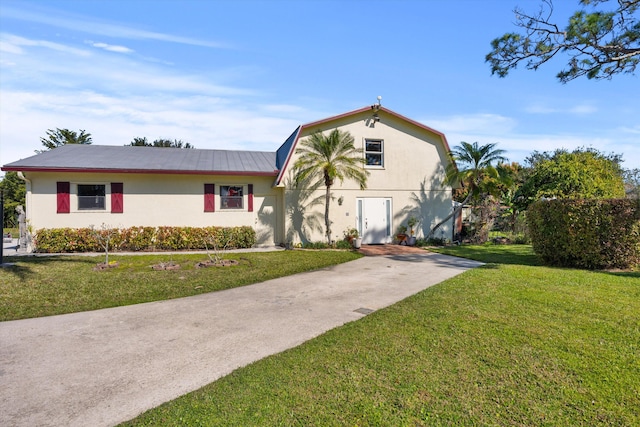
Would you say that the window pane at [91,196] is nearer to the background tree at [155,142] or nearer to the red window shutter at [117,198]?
the red window shutter at [117,198]

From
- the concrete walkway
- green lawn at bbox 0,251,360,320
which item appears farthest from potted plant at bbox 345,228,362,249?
the concrete walkway

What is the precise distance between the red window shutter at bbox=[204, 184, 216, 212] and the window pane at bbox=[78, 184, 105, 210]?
4.19 m

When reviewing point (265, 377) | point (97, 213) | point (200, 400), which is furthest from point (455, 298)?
point (97, 213)

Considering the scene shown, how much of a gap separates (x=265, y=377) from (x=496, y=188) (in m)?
15.5

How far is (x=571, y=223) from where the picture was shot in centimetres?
1011

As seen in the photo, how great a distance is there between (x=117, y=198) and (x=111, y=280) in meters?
7.77

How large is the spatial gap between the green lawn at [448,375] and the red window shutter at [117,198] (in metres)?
13.4

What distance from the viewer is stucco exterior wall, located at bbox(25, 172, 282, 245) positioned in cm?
1408

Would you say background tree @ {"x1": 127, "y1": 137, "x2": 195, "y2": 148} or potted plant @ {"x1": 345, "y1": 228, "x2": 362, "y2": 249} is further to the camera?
background tree @ {"x1": 127, "y1": 137, "x2": 195, "y2": 148}

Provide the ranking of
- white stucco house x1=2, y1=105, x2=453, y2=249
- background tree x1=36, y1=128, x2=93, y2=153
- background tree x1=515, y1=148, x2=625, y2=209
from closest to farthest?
white stucco house x1=2, y1=105, x2=453, y2=249 < background tree x1=515, y1=148, x2=625, y2=209 < background tree x1=36, y1=128, x2=93, y2=153

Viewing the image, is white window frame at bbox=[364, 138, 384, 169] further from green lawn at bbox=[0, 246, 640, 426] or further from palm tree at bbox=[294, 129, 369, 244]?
green lawn at bbox=[0, 246, 640, 426]

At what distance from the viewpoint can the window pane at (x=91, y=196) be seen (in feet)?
47.8

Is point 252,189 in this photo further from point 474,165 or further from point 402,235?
point 474,165

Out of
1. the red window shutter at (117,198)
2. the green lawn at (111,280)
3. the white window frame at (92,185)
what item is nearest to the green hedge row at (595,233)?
the green lawn at (111,280)
